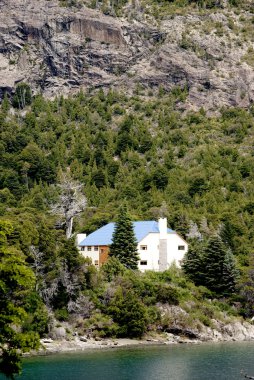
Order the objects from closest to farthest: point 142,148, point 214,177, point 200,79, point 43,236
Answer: point 43,236 → point 214,177 → point 142,148 → point 200,79

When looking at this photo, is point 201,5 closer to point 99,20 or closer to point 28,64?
point 99,20

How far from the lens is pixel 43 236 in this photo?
74.1 meters

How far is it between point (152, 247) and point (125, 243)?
532 cm

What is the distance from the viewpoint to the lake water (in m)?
50.5

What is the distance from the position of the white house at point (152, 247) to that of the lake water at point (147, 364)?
19.0m

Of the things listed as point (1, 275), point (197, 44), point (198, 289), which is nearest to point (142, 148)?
point (197, 44)

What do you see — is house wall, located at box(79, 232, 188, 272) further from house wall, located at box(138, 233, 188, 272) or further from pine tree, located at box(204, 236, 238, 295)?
pine tree, located at box(204, 236, 238, 295)

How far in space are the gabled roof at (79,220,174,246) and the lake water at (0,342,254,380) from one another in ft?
67.4

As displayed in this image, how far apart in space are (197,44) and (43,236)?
102 metres

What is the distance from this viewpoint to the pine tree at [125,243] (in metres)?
79.4

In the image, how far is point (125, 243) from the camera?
7994 centimetres

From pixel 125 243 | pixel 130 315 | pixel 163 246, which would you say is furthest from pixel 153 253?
pixel 130 315

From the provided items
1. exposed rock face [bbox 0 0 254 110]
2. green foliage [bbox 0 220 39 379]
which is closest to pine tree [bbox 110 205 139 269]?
green foliage [bbox 0 220 39 379]

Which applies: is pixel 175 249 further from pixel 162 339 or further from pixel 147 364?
pixel 147 364
